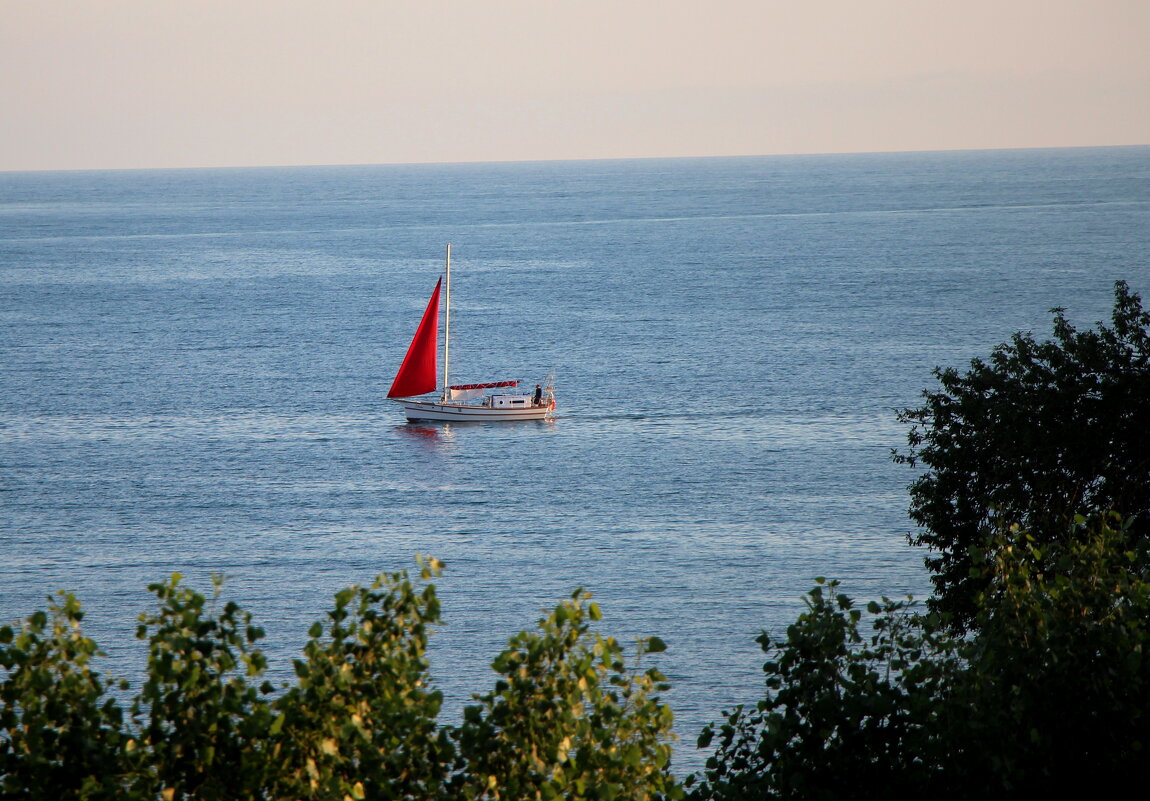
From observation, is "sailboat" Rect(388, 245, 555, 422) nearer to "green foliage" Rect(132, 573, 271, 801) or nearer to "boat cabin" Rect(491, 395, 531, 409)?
"boat cabin" Rect(491, 395, 531, 409)

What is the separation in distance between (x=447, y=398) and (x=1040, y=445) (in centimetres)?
7164

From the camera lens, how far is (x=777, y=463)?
278 ft

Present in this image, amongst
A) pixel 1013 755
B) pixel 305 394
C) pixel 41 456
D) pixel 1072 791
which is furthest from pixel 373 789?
pixel 305 394

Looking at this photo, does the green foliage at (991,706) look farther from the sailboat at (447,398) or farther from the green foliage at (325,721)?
the sailboat at (447,398)

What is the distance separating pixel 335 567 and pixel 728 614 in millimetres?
21248

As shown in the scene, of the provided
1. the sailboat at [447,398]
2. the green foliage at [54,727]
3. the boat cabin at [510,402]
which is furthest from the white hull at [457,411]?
the green foliage at [54,727]

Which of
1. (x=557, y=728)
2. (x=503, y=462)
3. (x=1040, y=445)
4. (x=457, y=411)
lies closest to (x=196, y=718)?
(x=557, y=728)

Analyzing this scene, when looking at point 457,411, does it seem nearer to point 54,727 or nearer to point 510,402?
point 510,402

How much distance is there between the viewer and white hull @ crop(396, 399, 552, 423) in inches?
3890

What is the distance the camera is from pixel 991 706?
13.6 m

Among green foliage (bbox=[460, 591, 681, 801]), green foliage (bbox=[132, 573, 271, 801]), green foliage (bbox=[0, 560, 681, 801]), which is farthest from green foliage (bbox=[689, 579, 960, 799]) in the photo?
green foliage (bbox=[132, 573, 271, 801])

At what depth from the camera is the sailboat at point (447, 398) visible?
9519 cm

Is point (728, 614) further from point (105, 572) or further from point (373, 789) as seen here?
point (373, 789)

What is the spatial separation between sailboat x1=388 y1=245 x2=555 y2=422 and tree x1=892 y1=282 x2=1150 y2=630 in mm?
60475
